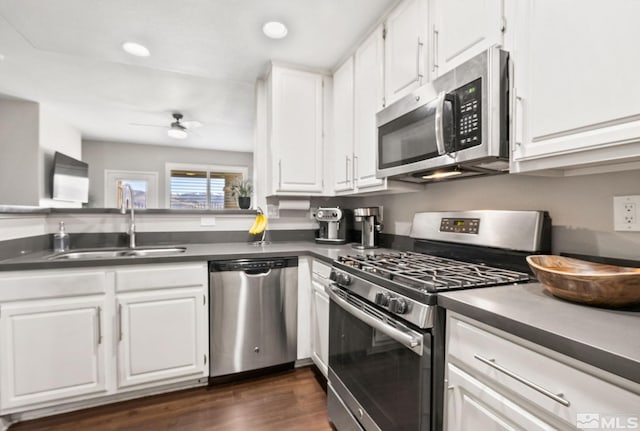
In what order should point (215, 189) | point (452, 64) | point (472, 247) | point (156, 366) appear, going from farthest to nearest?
point (215, 189)
point (156, 366)
point (472, 247)
point (452, 64)

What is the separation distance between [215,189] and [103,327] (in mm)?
4525

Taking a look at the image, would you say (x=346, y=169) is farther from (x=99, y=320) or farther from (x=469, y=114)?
(x=99, y=320)

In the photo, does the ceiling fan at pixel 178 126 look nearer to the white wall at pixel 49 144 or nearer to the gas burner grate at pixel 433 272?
the white wall at pixel 49 144

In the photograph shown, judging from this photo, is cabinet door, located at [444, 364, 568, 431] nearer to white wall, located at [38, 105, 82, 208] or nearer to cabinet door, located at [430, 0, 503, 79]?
cabinet door, located at [430, 0, 503, 79]

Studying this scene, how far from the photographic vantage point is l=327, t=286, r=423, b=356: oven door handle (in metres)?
1.00

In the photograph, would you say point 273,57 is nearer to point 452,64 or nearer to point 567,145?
point 452,64

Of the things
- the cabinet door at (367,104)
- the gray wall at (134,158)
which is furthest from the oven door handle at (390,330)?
the gray wall at (134,158)

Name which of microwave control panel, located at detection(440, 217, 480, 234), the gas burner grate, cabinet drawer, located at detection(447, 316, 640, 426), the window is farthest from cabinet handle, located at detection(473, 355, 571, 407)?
the window

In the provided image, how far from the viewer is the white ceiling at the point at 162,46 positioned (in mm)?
1744

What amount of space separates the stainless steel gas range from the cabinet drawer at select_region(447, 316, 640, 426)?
104mm

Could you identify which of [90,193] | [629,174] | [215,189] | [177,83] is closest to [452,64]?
[629,174]

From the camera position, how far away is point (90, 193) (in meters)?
5.20

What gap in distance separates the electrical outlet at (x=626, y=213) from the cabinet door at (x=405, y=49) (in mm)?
919

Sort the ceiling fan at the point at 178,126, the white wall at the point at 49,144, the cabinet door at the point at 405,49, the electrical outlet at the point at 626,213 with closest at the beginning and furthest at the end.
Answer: the electrical outlet at the point at 626,213 → the cabinet door at the point at 405,49 → the white wall at the point at 49,144 → the ceiling fan at the point at 178,126
